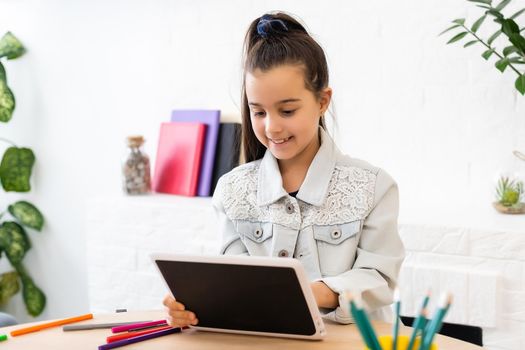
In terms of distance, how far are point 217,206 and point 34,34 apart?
195 cm

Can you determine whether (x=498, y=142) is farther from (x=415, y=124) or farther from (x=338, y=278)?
(x=338, y=278)

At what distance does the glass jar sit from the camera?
110 inches

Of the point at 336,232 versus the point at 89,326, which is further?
the point at 336,232

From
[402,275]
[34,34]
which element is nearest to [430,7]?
[402,275]

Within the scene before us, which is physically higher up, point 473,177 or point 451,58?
point 451,58

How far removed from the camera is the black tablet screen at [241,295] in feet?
3.64

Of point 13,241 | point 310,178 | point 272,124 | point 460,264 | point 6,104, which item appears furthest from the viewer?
point 13,241

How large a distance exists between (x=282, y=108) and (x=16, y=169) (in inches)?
82.6

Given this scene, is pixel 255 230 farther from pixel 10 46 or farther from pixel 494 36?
pixel 10 46

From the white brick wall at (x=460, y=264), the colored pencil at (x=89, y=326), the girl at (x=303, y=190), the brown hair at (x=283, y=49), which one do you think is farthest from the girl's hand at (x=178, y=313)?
the white brick wall at (x=460, y=264)

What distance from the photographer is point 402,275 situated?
2215mm

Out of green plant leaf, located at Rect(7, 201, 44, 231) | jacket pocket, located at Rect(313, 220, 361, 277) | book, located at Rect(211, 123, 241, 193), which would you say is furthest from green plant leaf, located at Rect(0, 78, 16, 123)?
jacket pocket, located at Rect(313, 220, 361, 277)

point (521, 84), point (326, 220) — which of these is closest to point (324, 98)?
point (326, 220)

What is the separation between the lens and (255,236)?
5.01ft
